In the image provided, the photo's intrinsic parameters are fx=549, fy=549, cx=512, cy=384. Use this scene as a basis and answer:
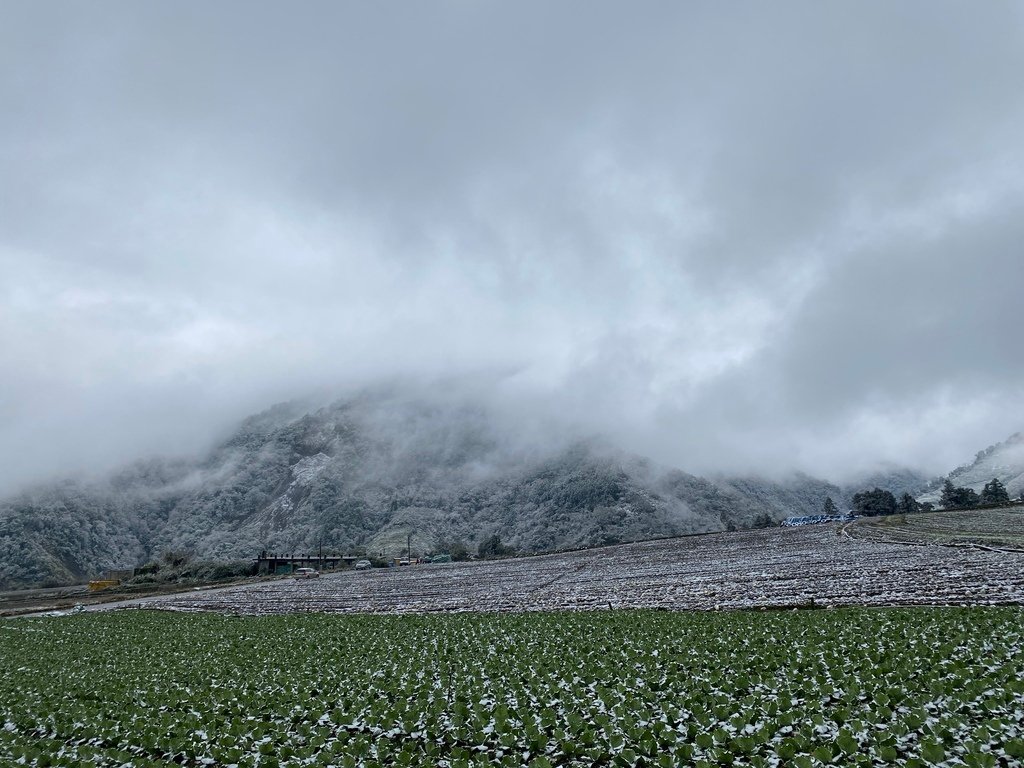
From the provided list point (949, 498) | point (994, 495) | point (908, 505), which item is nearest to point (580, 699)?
point (994, 495)

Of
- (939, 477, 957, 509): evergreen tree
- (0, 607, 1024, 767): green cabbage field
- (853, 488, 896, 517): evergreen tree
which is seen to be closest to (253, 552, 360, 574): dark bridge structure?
(0, 607, 1024, 767): green cabbage field

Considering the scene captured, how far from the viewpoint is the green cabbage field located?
9219 mm

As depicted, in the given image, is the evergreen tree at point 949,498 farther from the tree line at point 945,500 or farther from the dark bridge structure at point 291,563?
the dark bridge structure at point 291,563

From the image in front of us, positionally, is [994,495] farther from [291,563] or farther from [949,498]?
[291,563]

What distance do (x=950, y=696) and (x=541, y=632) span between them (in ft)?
45.7

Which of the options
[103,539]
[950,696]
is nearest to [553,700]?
[950,696]

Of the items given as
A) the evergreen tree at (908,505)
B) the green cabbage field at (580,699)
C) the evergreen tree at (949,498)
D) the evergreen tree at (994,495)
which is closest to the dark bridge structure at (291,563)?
the green cabbage field at (580,699)

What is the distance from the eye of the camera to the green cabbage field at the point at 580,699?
9.22 meters

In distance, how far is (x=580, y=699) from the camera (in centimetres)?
1215

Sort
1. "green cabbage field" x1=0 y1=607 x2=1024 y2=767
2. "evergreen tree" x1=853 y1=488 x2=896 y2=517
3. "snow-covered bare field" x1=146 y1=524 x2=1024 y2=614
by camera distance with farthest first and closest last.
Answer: "evergreen tree" x1=853 y1=488 x2=896 y2=517, "snow-covered bare field" x1=146 y1=524 x2=1024 y2=614, "green cabbage field" x1=0 y1=607 x2=1024 y2=767

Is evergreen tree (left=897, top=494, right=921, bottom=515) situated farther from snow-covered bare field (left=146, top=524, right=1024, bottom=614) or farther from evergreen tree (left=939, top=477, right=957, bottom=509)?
snow-covered bare field (left=146, top=524, right=1024, bottom=614)

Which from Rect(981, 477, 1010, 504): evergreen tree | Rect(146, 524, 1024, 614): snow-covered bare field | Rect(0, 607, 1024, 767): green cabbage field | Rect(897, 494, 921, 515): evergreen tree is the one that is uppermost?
Rect(0, 607, 1024, 767): green cabbage field

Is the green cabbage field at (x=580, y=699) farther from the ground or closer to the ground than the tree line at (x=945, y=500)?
farther from the ground

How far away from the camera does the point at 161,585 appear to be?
309 feet
